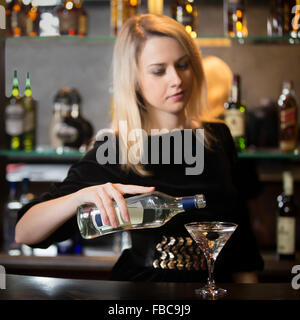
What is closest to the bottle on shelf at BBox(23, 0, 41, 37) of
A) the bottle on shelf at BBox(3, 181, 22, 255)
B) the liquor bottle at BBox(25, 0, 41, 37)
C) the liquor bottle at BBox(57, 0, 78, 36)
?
the liquor bottle at BBox(25, 0, 41, 37)

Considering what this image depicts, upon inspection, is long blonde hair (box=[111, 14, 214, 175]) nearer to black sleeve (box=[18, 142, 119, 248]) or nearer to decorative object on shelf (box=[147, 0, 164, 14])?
black sleeve (box=[18, 142, 119, 248])

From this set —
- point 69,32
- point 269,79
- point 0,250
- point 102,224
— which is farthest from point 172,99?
point 269,79

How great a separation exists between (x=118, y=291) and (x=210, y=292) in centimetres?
18

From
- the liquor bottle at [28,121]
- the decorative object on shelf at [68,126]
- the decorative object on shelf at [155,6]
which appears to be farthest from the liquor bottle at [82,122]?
the decorative object on shelf at [155,6]

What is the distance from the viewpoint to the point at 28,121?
214 centimetres

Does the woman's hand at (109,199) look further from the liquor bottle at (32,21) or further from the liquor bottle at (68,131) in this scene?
the liquor bottle at (32,21)

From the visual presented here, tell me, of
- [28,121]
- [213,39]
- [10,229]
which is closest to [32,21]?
[28,121]

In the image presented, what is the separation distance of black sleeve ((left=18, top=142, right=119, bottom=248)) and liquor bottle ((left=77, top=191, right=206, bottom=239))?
19 centimetres

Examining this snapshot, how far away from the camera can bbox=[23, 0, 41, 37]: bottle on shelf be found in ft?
6.93

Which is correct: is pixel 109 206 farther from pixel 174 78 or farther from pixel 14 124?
pixel 14 124

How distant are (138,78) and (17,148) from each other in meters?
0.78

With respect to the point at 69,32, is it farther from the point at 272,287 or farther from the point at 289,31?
the point at 272,287

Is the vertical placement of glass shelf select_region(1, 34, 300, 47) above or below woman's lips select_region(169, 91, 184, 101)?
above

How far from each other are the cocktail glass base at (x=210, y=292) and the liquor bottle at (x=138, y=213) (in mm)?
174
